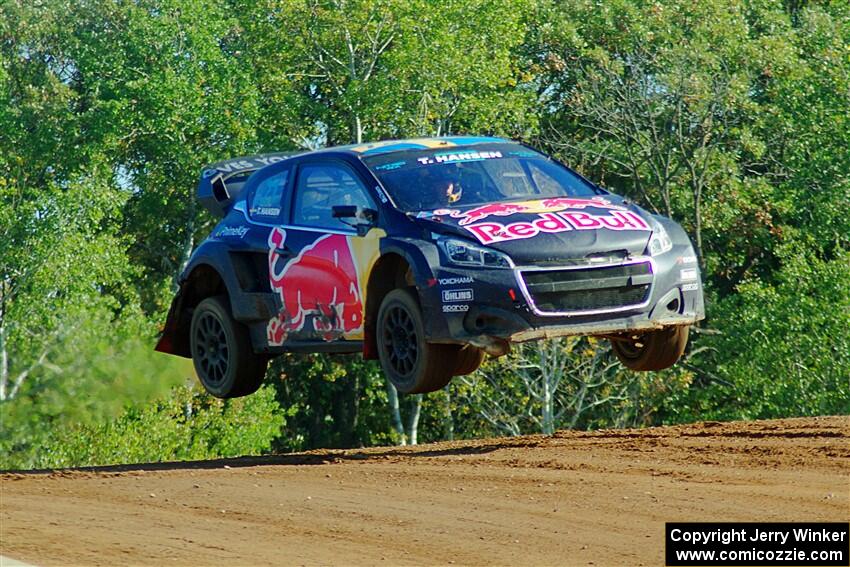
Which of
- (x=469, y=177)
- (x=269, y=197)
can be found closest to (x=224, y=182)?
(x=269, y=197)

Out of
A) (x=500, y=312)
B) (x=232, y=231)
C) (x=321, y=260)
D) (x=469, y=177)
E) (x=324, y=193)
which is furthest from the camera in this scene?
(x=232, y=231)

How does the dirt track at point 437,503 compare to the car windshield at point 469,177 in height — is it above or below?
below

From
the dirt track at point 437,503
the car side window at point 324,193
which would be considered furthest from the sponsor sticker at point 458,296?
the car side window at point 324,193

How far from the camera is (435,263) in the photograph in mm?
10297

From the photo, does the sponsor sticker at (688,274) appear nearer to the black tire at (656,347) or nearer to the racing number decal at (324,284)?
the black tire at (656,347)

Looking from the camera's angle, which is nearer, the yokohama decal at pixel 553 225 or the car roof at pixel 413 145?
the yokohama decal at pixel 553 225

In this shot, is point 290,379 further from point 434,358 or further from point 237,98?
point 434,358

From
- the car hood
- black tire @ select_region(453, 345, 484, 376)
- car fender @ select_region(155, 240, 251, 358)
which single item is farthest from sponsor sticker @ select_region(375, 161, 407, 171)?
car fender @ select_region(155, 240, 251, 358)

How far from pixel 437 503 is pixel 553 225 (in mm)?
2396

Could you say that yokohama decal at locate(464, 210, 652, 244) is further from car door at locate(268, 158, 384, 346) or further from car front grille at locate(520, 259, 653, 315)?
car door at locate(268, 158, 384, 346)

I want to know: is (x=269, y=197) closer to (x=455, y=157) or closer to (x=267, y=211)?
(x=267, y=211)

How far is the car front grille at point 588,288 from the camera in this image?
10.2m

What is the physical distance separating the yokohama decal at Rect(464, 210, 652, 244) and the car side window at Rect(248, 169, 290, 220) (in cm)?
216

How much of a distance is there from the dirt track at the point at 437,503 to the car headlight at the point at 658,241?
1.43 meters
